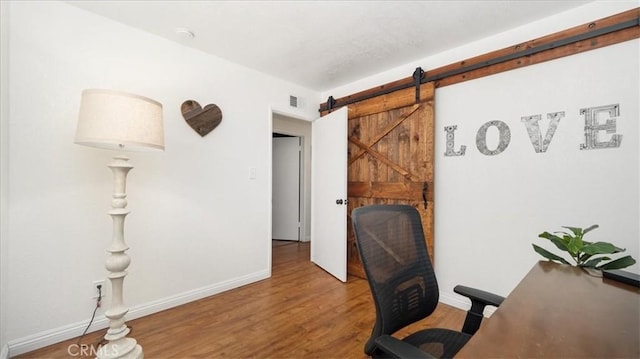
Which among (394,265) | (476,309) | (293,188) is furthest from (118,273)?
(293,188)

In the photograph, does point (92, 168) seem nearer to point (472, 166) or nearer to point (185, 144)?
point (185, 144)

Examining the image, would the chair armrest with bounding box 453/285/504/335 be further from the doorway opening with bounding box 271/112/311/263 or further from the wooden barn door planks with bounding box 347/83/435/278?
the doorway opening with bounding box 271/112/311/263

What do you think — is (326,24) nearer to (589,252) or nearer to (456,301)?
(589,252)

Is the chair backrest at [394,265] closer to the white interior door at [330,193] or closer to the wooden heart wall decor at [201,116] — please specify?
the white interior door at [330,193]

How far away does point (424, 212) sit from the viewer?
249 centimetres

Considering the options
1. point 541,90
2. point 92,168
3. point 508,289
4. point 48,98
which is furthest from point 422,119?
point 48,98

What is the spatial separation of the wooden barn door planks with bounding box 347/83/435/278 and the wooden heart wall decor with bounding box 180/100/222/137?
5.16ft

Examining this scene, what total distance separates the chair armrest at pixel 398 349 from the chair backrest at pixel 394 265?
5.9 inches

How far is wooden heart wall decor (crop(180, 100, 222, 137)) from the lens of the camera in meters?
2.38

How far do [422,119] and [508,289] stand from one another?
5.31 ft

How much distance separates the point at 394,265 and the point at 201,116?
222 cm

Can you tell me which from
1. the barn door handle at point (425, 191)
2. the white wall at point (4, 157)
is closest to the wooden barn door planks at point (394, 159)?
the barn door handle at point (425, 191)

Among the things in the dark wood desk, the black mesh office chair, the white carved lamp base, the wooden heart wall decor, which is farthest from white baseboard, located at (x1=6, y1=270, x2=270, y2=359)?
the dark wood desk

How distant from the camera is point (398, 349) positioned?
74cm
